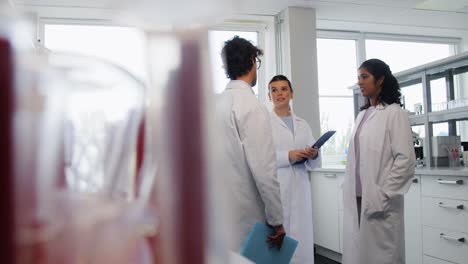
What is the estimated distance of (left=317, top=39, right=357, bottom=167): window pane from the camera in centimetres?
536

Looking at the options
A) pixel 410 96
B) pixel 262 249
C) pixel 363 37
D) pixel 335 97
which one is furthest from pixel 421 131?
pixel 262 249

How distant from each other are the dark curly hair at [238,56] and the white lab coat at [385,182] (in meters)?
0.83

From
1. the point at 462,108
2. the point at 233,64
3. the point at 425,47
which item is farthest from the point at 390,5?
the point at 233,64

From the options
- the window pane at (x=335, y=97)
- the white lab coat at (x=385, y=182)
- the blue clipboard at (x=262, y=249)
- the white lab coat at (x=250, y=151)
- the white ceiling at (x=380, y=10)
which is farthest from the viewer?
the window pane at (x=335, y=97)

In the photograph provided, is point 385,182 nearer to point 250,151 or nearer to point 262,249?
point 250,151

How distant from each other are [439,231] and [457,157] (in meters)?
0.81

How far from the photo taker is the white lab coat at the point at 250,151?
1.72 meters

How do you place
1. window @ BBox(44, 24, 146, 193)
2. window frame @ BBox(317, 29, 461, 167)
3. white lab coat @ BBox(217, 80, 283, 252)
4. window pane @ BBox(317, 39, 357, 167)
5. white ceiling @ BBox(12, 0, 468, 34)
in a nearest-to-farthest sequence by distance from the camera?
window @ BBox(44, 24, 146, 193), white lab coat @ BBox(217, 80, 283, 252), white ceiling @ BBox(12, 0, 468, 34), window pane @ BBox(317, 39, 357, 167), window frame @ BBox(317, 29, 461, 167)

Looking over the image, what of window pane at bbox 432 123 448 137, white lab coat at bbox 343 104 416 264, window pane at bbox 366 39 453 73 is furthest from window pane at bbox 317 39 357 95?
white lab coat at bbox 343 104 416 264

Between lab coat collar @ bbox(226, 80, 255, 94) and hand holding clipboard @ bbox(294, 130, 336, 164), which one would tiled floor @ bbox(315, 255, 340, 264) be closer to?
hand holding clipboard @ bbox(294, 130, 336, 164)

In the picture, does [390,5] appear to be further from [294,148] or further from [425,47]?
[294,148]

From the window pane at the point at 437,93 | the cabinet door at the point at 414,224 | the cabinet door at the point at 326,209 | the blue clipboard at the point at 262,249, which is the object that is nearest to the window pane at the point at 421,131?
the window pane at the point at 437,93

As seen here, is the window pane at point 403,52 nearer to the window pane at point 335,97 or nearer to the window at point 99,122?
the window pane at point 335,97

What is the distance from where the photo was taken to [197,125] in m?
0.25
